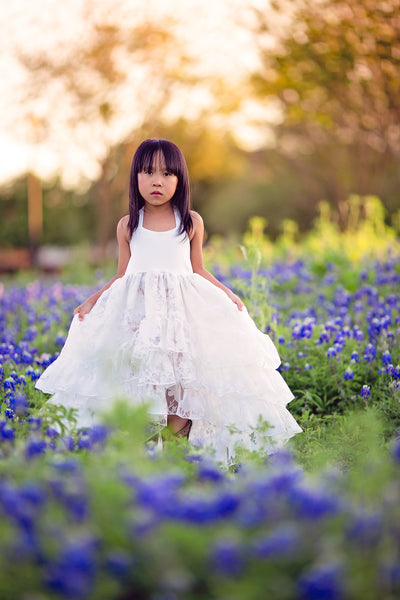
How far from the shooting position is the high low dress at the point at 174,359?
3010 mm

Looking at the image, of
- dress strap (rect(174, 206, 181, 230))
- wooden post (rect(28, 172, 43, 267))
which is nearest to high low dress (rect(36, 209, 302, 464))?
dress strap (rect(174, 206, 181, 230))

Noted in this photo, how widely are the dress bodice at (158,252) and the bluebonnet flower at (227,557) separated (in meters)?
2.19

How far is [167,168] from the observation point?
10.9 ft

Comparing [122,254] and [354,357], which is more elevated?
[122,254]

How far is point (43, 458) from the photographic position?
2127mm

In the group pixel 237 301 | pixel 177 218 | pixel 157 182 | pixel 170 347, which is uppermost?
pixel 157 182

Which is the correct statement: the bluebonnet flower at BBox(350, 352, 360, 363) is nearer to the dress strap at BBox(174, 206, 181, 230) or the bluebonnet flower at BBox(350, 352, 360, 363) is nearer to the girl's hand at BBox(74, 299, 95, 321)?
the dress strap at BBox(174, 206, 181, 230)

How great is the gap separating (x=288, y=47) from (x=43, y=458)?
1259 cm

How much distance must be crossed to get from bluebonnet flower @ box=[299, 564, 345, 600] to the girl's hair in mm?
2386

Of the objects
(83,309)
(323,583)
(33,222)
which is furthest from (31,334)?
(33,222)

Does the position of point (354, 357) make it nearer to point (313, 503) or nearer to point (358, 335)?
point (358, 335)

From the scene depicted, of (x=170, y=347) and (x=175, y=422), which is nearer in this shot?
(x=170, y=347)

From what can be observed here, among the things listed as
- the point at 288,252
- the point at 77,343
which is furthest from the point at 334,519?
the point at 288,252

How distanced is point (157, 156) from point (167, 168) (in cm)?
9
